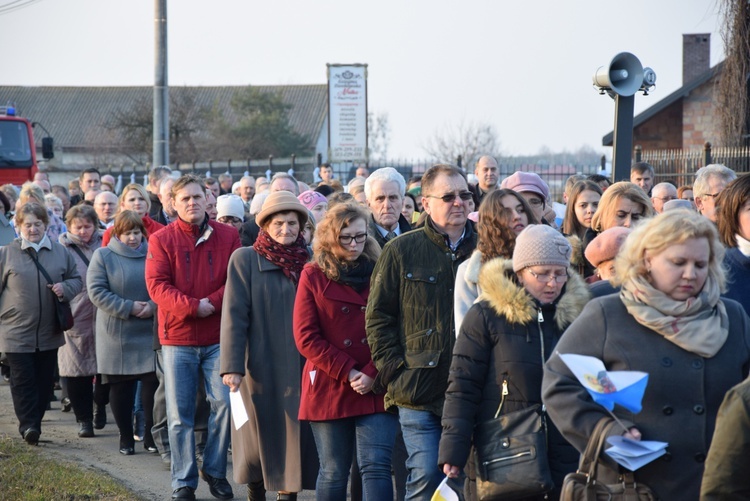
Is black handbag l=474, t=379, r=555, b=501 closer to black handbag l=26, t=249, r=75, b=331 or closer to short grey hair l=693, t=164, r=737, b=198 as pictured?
short grey hair l=693, t=164, r=737, b=198

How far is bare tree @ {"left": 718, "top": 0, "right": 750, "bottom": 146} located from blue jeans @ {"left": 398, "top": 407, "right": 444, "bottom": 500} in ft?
47.5

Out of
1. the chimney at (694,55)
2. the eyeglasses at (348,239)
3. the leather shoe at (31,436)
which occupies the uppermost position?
the chimney at (694,55)

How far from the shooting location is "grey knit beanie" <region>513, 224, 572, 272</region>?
4.65m

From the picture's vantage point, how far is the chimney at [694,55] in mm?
34156

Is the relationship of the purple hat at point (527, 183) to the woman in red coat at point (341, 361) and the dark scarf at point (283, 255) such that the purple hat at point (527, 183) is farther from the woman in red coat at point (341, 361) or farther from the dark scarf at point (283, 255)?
the dark scarf at point (283, 255)

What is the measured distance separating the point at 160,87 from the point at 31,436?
8.68 meters

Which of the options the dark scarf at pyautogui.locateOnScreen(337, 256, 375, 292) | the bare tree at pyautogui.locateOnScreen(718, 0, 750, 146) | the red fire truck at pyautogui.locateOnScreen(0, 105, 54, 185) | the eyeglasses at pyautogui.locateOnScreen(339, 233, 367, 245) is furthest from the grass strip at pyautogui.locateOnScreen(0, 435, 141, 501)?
the red fire truck at pyautogui.locateOnScreen(0, 105, 54, 185)

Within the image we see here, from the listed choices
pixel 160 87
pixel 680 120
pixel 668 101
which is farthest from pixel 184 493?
pixel 680 120

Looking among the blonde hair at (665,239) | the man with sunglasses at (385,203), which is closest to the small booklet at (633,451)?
the blonde hair at (665,239)

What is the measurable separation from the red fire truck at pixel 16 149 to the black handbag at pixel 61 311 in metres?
14.9

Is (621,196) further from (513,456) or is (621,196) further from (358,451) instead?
(513,456)

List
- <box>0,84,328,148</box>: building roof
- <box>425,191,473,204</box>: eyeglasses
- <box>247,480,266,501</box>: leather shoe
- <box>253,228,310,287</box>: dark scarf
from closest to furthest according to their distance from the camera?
<box>425,191,473,204</box>: eyeglasses, <box>253,228,310,287</box>: dark scarf, <box>247,480,266,501</box>: leather shoe, <box>0,84,328,148</box>: building roof

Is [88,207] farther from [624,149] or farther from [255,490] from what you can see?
[624,149]

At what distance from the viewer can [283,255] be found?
695 centimetres
